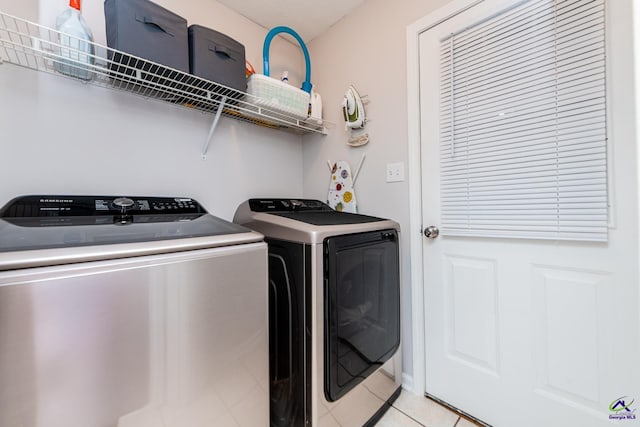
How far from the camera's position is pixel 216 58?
1.33 metres

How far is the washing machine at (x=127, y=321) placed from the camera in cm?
60

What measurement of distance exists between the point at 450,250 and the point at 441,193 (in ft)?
1.04

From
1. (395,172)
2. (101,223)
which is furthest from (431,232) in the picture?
(101,223)

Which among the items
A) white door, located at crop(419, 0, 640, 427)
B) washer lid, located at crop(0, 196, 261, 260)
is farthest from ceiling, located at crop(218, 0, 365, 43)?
washer lid, located at crop(0, 196, 261, 260)

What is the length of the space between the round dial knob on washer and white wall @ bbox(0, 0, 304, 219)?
193 millimetres

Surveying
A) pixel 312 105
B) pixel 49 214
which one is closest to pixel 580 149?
pixel 312 105

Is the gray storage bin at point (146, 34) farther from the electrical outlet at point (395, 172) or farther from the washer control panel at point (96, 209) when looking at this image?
the electrical outlet at point (395, 172)

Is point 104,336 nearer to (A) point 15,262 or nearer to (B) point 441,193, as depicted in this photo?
(A) point 15,262

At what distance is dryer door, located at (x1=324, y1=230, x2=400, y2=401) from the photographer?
113 centimetres

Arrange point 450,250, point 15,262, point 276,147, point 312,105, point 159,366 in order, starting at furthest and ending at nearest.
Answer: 1. point 276,147
2. point 312,105
3. point 450,250
4. point 159,366
5. point 15,262

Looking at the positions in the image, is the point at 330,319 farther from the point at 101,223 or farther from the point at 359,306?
the point at 101,223

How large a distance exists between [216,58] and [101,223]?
937mm

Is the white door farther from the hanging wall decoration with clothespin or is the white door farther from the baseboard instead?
the hanging wall decoration with clothespin

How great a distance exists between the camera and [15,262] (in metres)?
0.59
